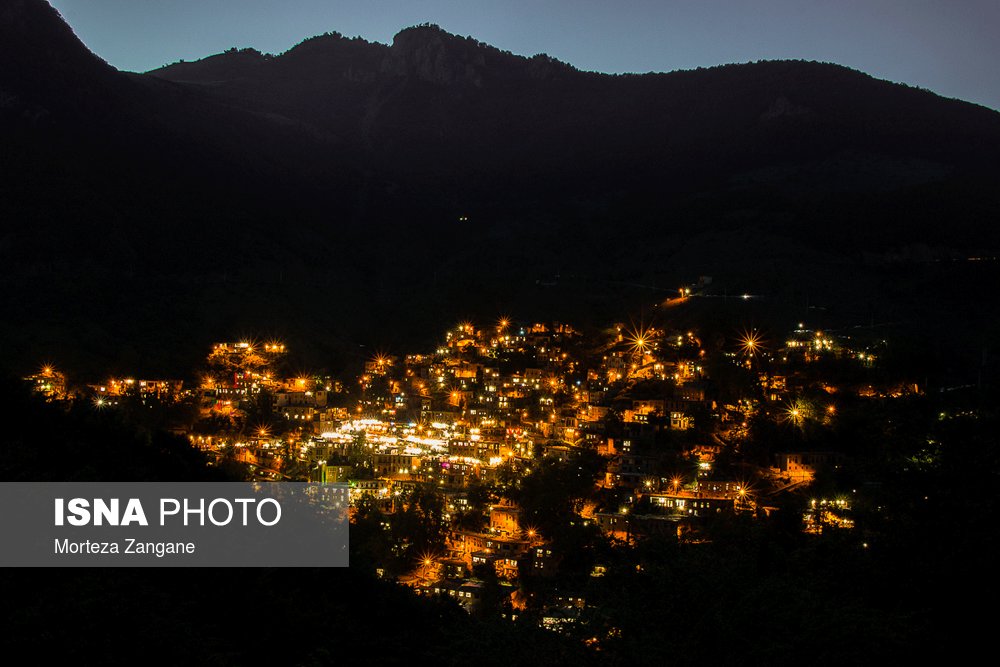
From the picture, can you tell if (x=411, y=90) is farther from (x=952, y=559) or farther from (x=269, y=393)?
(x=952, y=559)

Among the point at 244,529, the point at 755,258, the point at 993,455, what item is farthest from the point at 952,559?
the point at 755,258

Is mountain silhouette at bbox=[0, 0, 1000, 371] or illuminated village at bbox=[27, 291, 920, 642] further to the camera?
mountain silhouette at bbox=[0, 0, 1000, 371]

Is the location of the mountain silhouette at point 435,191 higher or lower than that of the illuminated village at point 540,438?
higher

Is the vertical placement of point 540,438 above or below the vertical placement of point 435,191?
below

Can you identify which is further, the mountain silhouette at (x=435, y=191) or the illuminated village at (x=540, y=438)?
the mountain silhouette at (x=435, y=191)
